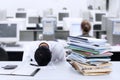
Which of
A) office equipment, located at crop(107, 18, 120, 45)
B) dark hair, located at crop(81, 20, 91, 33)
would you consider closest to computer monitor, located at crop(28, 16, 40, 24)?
office equipment, located at crop(107, 18, 120, 45)

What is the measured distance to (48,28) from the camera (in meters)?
4.86

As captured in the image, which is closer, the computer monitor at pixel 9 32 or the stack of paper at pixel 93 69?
Result: the stack of paper at pixel 93 69

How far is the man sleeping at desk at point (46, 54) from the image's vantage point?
5.56 feet

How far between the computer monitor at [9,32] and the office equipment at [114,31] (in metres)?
1.54

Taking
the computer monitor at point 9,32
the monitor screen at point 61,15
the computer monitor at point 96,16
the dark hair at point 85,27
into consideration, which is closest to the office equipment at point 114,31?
the dark hair at point 85,27

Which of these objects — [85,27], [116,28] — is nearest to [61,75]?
[85,27]

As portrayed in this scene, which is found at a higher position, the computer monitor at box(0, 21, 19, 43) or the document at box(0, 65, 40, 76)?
the computer monitor at box(0, 21, 19, 43)

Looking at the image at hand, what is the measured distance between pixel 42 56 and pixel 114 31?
124 inches

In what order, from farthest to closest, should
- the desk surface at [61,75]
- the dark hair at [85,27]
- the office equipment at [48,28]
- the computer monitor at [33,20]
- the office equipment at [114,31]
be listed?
the computer monitor at [33,20]
the office equipment at [48,28]
the office equipment at [114,31]
the dark hair at [85,27]
the desk surface at [61,75]

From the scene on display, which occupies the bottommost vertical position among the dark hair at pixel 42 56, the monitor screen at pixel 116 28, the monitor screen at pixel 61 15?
the dark hair at pixel 42 56

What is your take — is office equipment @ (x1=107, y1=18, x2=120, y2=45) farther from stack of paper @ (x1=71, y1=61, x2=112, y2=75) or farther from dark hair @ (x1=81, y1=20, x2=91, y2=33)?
stack of paper @ (x1=71, y1=61, x2=112, y2=75)

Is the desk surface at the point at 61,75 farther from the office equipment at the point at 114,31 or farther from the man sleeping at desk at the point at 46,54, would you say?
the office equipment at the point at 114,31

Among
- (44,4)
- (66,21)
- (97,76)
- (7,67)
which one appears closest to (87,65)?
(97,76)

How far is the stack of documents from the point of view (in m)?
1.57
